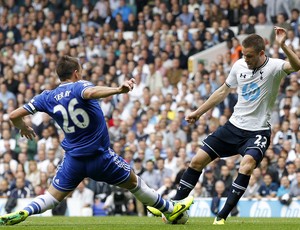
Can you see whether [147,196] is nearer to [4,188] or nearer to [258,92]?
[258,92]

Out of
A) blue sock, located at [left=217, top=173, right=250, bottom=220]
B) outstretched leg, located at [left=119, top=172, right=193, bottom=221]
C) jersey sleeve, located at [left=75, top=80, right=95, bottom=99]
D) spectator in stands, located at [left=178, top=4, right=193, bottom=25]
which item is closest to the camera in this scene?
jersey sleeve, located at [left=75, top=80, right=95, bottom=99]

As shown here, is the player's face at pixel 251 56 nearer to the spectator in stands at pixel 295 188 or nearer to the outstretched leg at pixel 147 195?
the outstretched leg at pixel 147 195

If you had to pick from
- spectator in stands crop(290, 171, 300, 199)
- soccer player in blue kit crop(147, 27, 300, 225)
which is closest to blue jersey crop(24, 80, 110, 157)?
soccer player in blue kit crop(147, 27, 300, 225)

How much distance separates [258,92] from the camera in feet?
44.6

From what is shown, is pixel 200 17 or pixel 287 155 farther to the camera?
pixel 200 17

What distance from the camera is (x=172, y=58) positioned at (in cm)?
2703

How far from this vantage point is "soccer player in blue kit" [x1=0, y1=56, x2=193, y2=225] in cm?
1251

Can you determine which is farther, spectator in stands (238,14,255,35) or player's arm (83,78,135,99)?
spectator in stands (238,14,255,35)

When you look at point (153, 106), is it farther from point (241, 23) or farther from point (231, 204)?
point (231, 204)

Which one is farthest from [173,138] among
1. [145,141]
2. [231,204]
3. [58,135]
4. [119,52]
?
[231,204]

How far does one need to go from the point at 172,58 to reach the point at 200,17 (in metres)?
1.73

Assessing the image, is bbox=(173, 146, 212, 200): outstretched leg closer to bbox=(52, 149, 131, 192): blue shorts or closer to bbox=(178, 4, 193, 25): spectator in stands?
bbox=(52, 149, 131, 192): blue shorts

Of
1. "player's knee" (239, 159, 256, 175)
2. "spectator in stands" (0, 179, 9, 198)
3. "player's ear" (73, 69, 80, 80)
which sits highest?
"player's ear" (73, 69, 80, 80)

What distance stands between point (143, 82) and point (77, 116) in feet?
45.9
